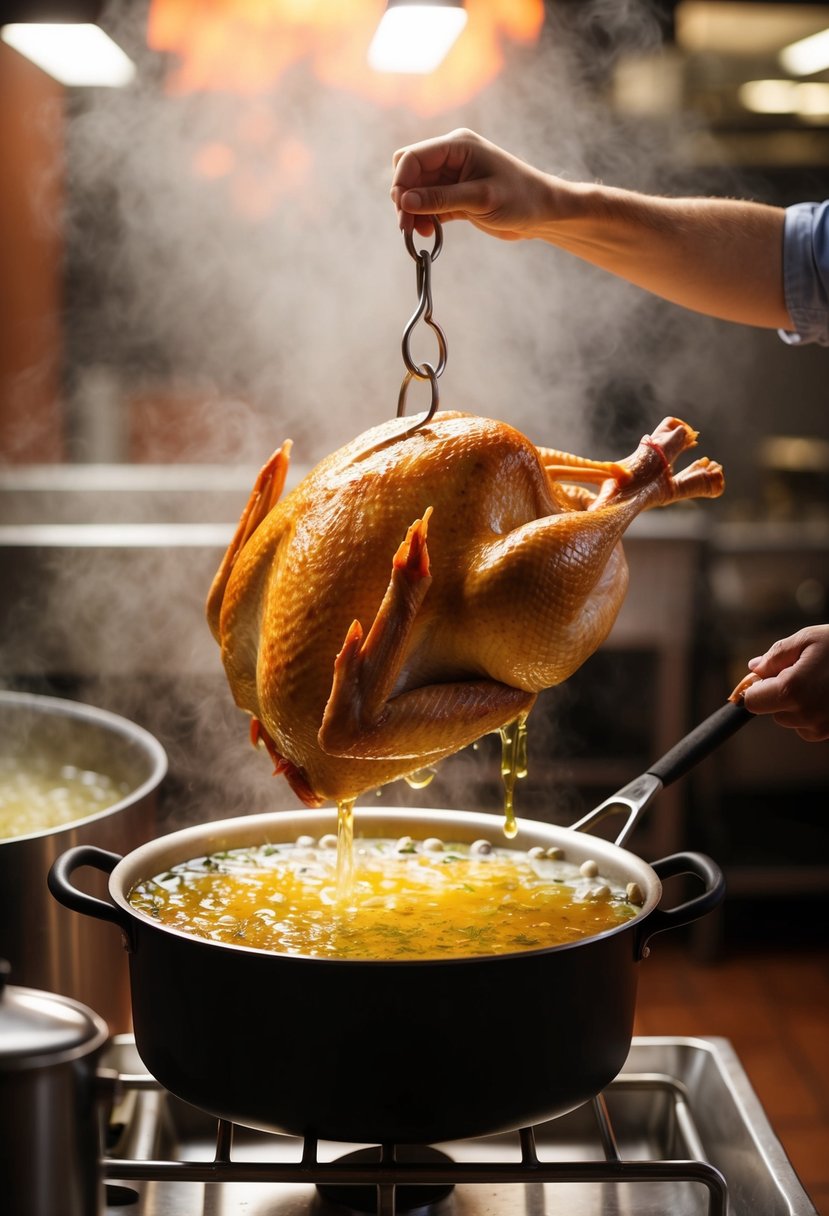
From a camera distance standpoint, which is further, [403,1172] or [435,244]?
[435,244]

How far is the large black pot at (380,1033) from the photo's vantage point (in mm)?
943

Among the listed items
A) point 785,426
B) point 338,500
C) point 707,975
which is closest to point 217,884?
point 338,500

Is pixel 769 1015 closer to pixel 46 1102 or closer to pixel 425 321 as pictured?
pixel 425 321

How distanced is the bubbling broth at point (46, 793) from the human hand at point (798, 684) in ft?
3.31

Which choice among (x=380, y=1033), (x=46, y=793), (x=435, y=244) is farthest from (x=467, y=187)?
(x=46, y=793)

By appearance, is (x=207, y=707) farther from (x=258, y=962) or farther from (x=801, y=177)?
(x=801, y=177)

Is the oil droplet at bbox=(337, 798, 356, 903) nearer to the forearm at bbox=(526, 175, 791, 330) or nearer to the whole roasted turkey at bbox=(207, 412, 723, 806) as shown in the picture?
the whole roasted turkey at bbox=(207, 412, 723, 806)

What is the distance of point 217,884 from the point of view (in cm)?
133

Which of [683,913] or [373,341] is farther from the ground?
[373,341]

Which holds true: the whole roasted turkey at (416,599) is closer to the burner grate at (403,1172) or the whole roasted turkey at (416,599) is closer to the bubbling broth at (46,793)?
the burner grate at (403,1172)

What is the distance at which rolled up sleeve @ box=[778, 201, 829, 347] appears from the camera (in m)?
1.61

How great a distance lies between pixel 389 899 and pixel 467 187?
0.78 m

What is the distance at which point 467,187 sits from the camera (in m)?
1.30

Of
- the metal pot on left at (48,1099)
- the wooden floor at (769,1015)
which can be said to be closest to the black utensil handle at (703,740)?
the metal pot on left at (48,1099)
